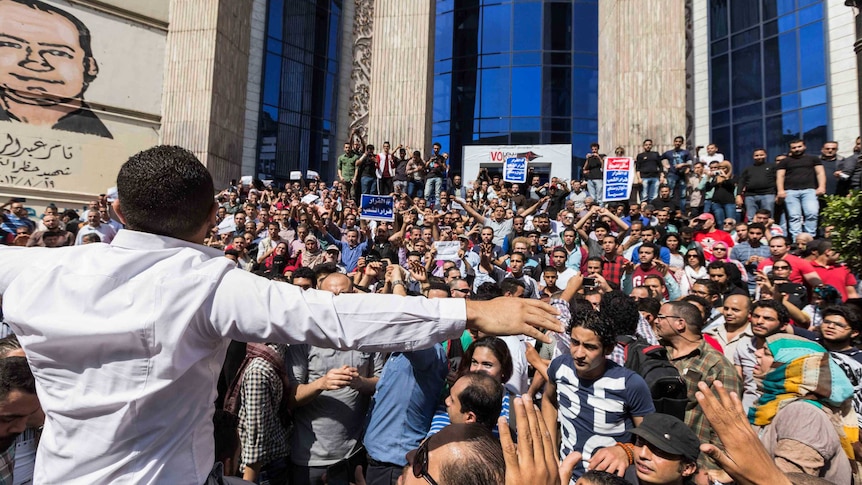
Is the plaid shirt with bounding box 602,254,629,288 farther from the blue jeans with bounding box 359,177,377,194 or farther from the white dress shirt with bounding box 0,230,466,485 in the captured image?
the blue jeans with bounding box 359,177,377,194

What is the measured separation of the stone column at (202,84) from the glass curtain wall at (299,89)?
6.71 meters

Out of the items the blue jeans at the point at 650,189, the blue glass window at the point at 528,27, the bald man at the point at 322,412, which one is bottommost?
the bald man at the point at 322,412

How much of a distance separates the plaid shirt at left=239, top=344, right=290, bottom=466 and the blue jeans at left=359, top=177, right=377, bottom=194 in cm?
1044

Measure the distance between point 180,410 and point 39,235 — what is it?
7143 mm

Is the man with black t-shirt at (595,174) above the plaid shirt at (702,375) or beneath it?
above

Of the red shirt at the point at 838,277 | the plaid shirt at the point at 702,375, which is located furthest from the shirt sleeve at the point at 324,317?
the red shirt at the point at 838,277

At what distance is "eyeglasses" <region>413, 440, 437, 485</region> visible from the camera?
1.52m

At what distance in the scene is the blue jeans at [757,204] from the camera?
981 cm

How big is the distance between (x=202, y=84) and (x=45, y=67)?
3.89 m

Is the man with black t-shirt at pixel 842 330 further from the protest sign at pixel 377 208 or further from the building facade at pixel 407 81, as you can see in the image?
the building facade at pixel 407 81

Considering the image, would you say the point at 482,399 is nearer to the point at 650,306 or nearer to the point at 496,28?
the point at 650,306

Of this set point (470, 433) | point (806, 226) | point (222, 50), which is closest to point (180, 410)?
point (470, 433)

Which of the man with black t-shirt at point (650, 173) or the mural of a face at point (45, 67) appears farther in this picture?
the mural of a face at point (45, 67)

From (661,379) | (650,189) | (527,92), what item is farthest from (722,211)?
(527,92)
